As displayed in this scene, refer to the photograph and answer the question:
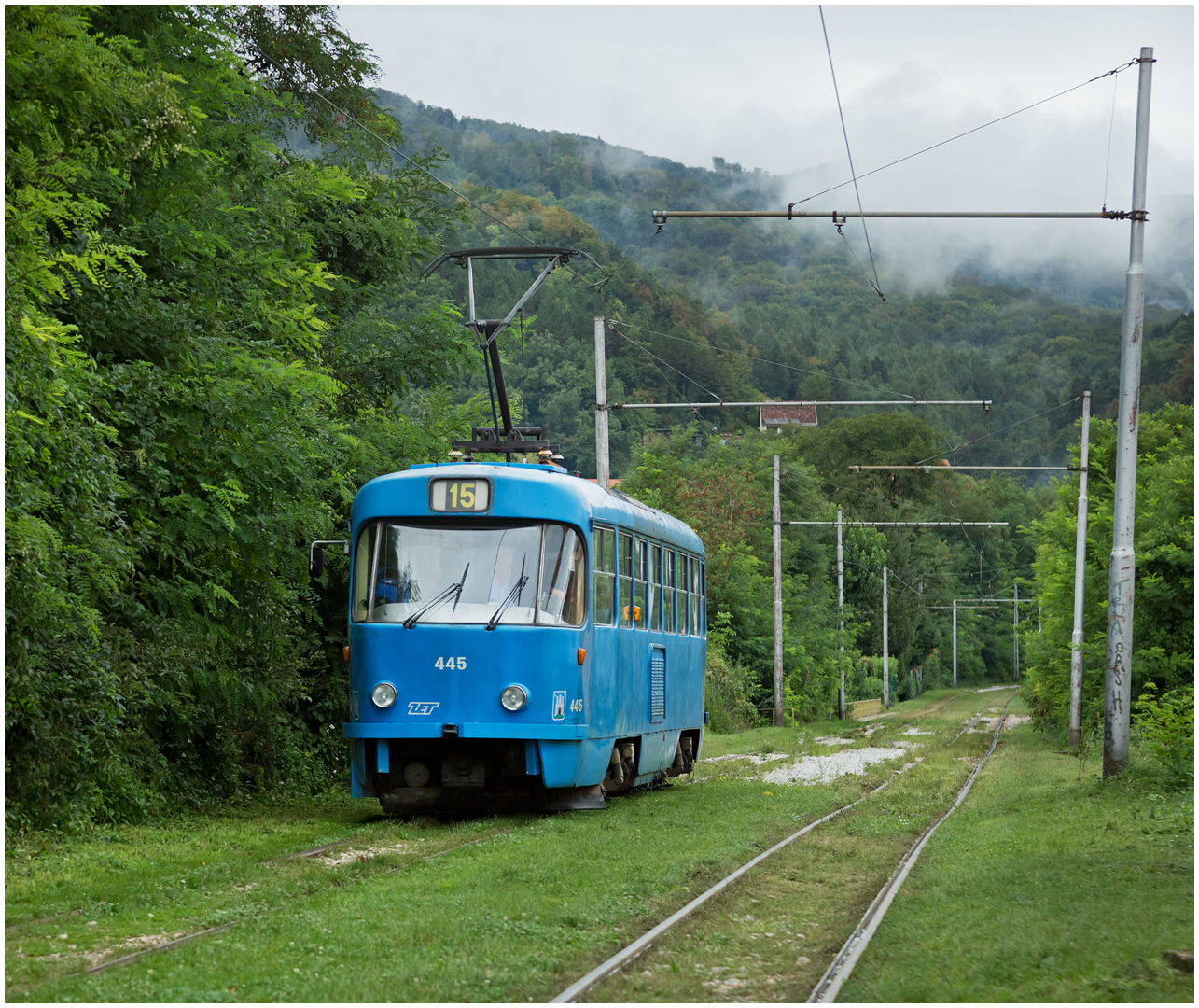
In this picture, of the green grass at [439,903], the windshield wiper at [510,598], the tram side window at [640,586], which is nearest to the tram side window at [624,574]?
the tram side window at [640,586]

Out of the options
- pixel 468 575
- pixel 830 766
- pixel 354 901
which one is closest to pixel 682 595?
pixel 468 575

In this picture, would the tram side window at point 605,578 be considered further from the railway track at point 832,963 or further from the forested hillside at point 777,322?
the forested hillside at point 777,322

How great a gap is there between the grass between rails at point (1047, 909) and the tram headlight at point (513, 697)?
4066 millimetres

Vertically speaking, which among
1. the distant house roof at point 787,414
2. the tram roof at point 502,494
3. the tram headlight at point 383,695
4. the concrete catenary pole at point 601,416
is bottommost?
the tram headlight at point 383,695

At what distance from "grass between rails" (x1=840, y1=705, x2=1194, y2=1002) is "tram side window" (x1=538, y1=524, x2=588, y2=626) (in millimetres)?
4197

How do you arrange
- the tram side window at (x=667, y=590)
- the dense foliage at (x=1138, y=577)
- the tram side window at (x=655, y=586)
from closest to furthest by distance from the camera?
the tram side window at (x=655, y=586), the tram side window at (x=667, y=590), the dense foliage at (x=1138, y=577)

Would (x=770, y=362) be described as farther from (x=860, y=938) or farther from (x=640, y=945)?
(x=640, y=945)

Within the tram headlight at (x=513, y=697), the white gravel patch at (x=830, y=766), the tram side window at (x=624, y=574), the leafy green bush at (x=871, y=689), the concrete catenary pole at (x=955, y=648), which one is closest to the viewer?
the tram headlight at (x=513, y=697)

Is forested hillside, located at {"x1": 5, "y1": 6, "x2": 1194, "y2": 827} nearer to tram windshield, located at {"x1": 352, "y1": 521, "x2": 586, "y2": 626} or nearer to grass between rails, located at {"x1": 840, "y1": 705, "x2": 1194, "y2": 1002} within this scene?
tram windshield, located at {"x1": 352, "y1": 521, "x2": 586, "y2": 626}

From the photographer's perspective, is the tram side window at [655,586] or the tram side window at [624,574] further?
the tram side window at [655,586]

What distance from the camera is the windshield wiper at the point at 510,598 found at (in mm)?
14203

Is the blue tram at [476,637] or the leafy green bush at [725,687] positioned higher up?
the blue tram at [476,637]

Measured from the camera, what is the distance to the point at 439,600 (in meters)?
14.4

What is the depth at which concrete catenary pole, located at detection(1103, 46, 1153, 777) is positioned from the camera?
17.6 meters
